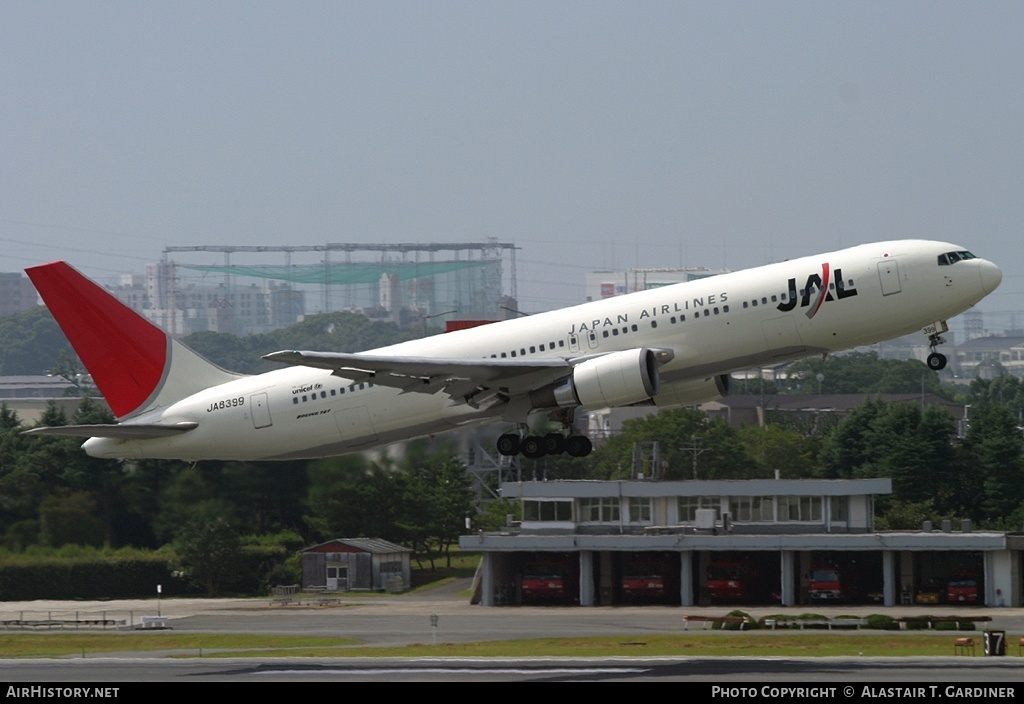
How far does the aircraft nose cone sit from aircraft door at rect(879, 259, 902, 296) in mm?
2828

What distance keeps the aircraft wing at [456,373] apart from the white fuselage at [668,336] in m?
0.77

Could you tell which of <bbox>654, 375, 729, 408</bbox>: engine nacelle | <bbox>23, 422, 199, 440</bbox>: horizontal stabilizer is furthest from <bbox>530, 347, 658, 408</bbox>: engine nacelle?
<bbox>23, 422, 199, 440</bbox>: horizontal stabilizer

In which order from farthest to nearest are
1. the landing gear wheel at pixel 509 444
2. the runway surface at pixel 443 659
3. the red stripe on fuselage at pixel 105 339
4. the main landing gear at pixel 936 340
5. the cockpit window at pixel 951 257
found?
the red stripe on fuselage at pixel 105 339
the landing gear wheel at pixel 509 444
the runway surface at pixel 443 659
the main landing gear at pixel 936 340
the cockpit window at pixel 951 257

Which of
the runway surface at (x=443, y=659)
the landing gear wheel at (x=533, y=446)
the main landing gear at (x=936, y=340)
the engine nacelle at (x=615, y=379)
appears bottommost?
the runway surface at (x=443, y=659)

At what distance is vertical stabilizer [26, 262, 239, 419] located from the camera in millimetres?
55688

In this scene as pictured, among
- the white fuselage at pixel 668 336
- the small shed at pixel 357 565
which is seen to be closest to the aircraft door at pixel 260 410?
the white fuselage at pixel 668 336

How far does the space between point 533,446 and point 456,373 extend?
4.41m

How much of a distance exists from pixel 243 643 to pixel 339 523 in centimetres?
694

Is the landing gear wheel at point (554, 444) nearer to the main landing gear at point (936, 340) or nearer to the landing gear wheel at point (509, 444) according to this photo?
the landing gear wheel at point (509, 444)

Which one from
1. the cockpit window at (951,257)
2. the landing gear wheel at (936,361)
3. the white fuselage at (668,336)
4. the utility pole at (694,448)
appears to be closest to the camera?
the white fuselage at (668,336)

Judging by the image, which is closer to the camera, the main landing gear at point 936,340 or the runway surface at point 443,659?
the main landing gear at point 936,340

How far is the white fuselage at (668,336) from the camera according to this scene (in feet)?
158

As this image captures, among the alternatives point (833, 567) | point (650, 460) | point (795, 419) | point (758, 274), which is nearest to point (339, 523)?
point (758, 274)

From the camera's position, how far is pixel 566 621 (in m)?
78.2
